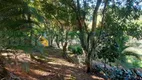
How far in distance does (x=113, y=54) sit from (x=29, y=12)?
669 centimetres

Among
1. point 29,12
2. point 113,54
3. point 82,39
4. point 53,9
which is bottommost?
point 113,54

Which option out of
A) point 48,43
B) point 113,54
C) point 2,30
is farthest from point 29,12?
point 48,43

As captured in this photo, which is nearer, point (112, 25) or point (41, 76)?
point (41, 76)

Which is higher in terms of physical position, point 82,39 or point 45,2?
point 45,2

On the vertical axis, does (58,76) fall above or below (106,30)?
below

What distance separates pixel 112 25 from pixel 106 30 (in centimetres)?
40

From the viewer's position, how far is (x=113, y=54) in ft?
35.6

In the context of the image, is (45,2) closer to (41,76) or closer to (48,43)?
(41,76)

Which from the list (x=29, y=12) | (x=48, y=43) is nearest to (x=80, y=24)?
(x=29, y=12)

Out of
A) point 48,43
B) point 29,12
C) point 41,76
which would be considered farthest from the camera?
point 48,43

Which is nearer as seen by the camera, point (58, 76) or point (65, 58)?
point (58, 76)

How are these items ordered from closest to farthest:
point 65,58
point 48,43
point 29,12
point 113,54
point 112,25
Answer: point 29,12 < point 112,25 < point 113,54 < point 65,58 < point 48,43

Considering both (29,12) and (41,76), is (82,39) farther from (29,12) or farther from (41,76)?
(29,12)

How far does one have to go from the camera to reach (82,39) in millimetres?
9289
